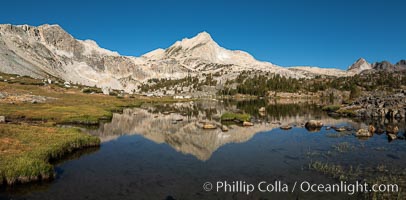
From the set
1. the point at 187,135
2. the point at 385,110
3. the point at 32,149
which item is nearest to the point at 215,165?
the point at 32,149

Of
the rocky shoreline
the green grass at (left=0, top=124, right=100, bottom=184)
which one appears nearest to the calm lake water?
the green grass at (left=0, top=124, right=100, bottom=184)

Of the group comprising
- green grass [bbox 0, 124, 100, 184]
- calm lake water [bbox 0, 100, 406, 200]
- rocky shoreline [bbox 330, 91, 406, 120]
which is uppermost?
rocky shoreline [bbox 330, 91, 406, 120]

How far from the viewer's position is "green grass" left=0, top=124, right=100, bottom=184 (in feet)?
96.5

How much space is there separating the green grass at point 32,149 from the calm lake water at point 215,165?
1445mm

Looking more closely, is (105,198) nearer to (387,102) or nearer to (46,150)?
(46,150)

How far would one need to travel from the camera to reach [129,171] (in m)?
36.2

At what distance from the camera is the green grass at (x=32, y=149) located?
96.5 feet

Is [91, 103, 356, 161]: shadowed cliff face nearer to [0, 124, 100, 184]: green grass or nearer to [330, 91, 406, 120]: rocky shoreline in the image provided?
[0, 124, 100, 184]: green grass

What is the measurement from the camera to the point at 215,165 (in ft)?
127

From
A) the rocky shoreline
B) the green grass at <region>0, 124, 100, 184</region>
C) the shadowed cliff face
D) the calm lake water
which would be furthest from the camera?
the rocky shoreline

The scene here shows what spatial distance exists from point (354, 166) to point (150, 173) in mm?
26106

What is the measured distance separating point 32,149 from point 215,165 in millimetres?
24621

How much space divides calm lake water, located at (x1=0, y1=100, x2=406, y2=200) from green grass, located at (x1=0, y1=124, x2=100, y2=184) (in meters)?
1.44

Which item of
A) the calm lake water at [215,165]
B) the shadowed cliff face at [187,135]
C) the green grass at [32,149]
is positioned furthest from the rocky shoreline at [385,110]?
the green grass at [32,149]
